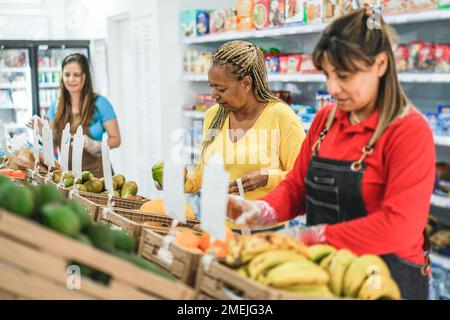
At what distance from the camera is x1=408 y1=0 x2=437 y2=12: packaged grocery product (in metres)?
3.32

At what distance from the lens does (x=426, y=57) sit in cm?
342

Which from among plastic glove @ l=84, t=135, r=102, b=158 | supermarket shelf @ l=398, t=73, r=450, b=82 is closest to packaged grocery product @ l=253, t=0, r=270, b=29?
supermarket shelf @ l=398, t=73, r=450, b=82

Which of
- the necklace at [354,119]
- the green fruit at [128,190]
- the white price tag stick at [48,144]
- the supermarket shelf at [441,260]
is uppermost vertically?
the necklace at [354,119]

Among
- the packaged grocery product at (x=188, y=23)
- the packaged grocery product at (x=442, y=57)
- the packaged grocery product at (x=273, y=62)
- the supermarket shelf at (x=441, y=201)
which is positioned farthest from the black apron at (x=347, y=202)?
the packaged grocery product at (x=188, y=23)

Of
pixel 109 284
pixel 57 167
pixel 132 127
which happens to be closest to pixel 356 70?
pixel 109 284

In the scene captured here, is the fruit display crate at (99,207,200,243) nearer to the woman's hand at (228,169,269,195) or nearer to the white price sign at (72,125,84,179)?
the woman's hand at (228,169,269,195)

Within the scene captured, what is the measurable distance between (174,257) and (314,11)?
10.1ft

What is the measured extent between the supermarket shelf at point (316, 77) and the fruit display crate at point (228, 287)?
2410 millimetres

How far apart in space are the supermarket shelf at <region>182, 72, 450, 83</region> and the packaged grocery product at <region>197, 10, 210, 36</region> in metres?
0.42

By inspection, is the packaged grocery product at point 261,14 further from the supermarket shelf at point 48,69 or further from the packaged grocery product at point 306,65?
the supermarket shelf at point 48,69

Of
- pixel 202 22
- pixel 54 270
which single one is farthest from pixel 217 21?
pixel 54 270

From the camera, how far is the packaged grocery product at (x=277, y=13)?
4.46 m

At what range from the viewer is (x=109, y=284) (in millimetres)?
1188

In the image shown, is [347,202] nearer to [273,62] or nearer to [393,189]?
[393,189]
